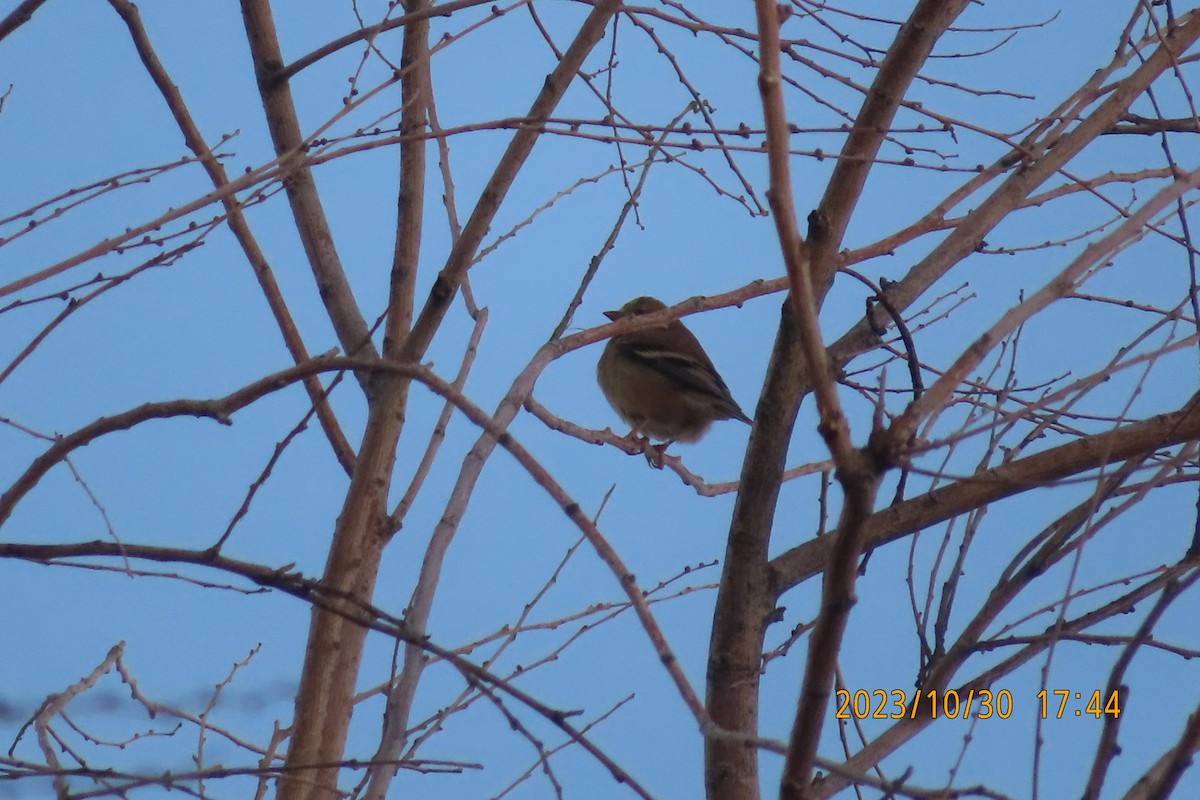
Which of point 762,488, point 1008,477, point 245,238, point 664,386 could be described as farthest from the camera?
point 664,386

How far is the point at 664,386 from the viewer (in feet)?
18.4

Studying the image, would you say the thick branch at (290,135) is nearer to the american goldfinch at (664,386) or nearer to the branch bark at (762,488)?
the branch bark at (762,488)

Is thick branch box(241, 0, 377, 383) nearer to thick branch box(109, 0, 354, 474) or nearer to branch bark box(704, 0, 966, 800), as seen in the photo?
thick branch box(109, 0, 354, 474)

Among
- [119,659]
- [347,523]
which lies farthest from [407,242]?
[119,659]

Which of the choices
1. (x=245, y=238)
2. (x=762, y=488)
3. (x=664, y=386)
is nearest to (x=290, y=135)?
(x=245, y=238)

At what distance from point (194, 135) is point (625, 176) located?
1.09m

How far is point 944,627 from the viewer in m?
2.29

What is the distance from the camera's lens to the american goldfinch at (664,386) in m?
5.47

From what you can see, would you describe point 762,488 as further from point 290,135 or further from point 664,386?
point 664,386

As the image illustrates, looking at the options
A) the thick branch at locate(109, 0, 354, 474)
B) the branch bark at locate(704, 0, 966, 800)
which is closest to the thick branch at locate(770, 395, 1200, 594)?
the branch bark at locate(704, 0, 966, 800)

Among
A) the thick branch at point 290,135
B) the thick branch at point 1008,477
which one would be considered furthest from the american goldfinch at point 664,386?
the thick branch at point 1008,477

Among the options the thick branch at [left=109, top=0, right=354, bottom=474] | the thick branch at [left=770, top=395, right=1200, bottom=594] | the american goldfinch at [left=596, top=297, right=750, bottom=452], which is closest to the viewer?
the thick branch at [left=770, top=395, right=1200, bottom=594]

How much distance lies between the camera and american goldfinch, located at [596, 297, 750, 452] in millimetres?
5473

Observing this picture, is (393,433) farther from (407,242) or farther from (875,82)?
(875,82)
